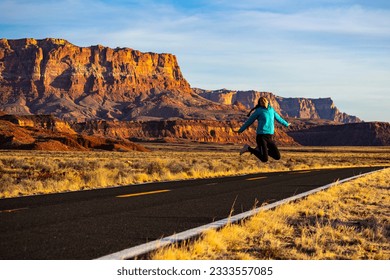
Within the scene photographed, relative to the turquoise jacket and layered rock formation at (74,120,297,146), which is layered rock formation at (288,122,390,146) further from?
the turquoise jacket

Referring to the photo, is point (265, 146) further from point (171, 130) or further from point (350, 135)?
point (350, 135)

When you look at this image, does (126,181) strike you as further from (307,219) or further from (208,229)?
(208,229)

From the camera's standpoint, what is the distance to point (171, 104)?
188m

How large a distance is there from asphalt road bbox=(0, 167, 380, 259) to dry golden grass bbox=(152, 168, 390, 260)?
0.79m

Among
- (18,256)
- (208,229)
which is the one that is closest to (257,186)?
(208,229)

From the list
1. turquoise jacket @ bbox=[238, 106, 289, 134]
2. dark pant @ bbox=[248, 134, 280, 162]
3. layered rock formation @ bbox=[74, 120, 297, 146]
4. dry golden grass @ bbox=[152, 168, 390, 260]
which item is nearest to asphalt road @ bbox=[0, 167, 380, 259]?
dry golden grass @ bbox=[152, 168, 390, 260]

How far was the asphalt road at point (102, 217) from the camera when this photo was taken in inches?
253

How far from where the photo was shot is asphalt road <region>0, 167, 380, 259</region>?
21.1ft

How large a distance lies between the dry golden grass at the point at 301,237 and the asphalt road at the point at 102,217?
0.79 meters

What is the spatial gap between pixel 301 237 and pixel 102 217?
3.25m

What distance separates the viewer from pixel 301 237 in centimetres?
811

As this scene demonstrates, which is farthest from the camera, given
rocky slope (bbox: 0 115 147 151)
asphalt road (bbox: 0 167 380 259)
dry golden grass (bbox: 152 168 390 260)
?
rocky slope (bbox: 0 115 147 151)

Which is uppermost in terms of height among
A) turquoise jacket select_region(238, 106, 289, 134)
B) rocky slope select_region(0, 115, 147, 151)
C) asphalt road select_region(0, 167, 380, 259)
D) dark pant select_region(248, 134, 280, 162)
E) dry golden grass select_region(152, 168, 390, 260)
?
turquoise jacket select_region(238, 106, 289, 134)

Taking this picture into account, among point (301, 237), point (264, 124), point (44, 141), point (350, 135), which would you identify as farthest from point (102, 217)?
point (350, 135)
